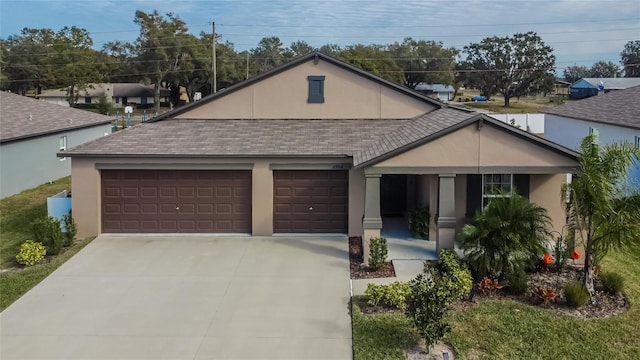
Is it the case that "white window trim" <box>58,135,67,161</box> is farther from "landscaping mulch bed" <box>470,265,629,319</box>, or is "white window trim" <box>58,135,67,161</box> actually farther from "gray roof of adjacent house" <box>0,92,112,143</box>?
"landscaping mulch bed" <box>470,265,629,319</box>

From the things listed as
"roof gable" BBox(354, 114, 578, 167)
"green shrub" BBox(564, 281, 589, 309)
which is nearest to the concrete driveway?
"roof gable" BBox(354, 114, 578, 167)

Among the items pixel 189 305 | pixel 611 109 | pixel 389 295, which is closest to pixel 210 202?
pixel 189 305

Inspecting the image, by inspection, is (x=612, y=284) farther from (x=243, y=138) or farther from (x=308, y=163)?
(x=243, y=138)

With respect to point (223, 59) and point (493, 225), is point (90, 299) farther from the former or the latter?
point (223, 59)

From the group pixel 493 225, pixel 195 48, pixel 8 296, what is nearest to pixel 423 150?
pixel 493 225

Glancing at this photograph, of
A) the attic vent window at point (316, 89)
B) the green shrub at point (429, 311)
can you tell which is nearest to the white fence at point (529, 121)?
the attic vent window at point (316, 89)

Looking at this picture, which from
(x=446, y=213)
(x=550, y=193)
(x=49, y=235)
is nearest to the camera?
(x=446, y=213)
